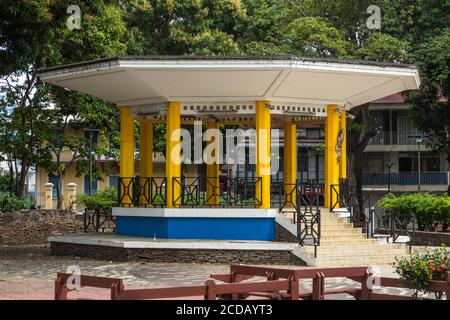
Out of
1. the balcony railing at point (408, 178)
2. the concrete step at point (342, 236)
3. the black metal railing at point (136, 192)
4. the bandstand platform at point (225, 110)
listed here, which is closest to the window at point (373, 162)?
the balcony railing at point (408, 178)

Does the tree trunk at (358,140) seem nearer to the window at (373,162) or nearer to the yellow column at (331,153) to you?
the window at (373,162)

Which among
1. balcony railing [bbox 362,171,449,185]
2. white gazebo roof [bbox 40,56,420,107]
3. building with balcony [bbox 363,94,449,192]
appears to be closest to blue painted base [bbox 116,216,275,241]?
white gazebo roof [bbox 40,56,420,107]

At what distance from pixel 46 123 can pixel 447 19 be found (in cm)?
1808

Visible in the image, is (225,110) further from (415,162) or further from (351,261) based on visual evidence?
(415,162)

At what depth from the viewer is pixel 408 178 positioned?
5447 cm

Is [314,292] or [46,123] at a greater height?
[46,123]

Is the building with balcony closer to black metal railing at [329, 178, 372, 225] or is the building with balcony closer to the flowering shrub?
black metal railing at [329, 178, 372, 225]

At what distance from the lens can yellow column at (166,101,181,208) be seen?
22641 mm

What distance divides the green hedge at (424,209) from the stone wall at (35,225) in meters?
12.5

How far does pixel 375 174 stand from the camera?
182 feet

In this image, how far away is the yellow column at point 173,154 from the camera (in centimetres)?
2264

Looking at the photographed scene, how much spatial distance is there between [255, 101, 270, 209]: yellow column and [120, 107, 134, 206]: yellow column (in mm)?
→ 4025

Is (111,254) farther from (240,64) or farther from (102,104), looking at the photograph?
(102,104)
